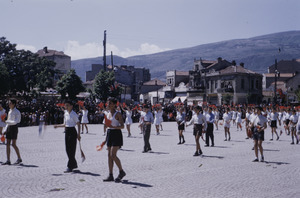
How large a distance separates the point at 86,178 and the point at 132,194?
182 cm

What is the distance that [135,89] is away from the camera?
296ft

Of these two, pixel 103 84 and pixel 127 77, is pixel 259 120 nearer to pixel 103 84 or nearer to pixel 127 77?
pixel 103 84

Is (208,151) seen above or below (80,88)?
below

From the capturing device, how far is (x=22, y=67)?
55.2 meters

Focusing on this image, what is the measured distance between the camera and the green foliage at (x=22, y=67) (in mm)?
53625

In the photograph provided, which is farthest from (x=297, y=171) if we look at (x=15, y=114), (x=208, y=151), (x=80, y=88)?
(x=80, y=88)

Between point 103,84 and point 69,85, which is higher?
point 103,84

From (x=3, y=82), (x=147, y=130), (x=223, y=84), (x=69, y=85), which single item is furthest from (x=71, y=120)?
(x=223, y=84)

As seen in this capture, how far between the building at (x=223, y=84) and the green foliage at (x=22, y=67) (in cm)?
2828

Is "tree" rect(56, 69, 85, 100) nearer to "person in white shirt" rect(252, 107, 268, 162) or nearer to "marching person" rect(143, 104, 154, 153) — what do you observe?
"marching person" rect(143, 104, 154, 153)

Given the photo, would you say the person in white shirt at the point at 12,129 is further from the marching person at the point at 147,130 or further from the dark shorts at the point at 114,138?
the marching person at the point at 147,130

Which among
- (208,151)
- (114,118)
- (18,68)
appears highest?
(18,68)

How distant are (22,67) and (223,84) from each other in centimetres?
3651

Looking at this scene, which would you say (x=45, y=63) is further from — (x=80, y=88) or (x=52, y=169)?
(x=52, y=169)
